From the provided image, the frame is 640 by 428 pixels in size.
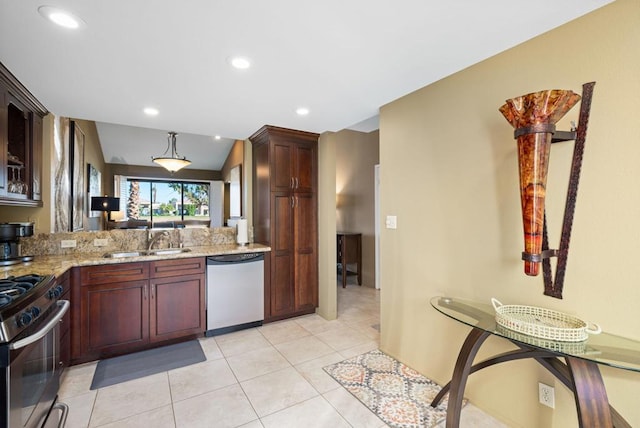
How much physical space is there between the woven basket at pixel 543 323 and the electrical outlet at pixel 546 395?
16.2 inches

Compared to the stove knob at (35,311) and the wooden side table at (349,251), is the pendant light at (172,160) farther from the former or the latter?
the stove knob at (35,311)

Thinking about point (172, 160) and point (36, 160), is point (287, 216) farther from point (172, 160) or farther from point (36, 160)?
point (36, 160)

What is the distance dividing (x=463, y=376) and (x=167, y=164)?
14.8 feet

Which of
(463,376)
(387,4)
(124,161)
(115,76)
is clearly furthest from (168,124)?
(463,376)

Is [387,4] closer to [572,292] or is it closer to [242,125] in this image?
[572,292]

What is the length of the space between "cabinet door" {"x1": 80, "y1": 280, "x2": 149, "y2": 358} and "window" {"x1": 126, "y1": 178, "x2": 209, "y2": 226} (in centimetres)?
149

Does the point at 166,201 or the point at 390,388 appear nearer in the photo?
the point at 390,388

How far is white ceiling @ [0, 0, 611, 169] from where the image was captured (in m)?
1.42

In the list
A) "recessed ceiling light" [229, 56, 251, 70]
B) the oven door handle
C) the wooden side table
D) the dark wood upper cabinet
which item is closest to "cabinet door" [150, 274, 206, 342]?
the oven door handle

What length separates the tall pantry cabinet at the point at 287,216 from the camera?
3.49m

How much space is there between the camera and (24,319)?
132 centimetres

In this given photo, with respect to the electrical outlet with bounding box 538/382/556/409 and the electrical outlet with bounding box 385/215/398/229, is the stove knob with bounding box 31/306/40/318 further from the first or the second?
the electrical outlet with bounding box 538/382/556/409

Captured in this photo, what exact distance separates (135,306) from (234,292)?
0.93m

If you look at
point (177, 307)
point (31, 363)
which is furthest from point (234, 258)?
→ point (31, 363)
